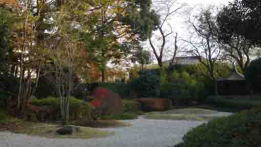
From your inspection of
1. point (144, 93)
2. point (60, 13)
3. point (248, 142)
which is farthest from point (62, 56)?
point (144, 93)

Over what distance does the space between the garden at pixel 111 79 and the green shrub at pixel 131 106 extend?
59 millimetres

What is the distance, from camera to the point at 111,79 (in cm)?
3344

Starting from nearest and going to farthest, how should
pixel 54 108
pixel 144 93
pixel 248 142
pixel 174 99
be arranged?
pixel 248 142, pixel 54 108, pixel 144 93, pixel 174 99

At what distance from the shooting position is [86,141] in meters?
10.9

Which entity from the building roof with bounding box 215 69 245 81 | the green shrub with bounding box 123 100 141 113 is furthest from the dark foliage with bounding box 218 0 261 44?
the building roof with bounding box 215 69 245 81

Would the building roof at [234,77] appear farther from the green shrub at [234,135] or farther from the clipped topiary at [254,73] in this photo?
the green shrub at [234,135]

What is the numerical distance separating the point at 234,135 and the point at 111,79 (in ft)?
90.3

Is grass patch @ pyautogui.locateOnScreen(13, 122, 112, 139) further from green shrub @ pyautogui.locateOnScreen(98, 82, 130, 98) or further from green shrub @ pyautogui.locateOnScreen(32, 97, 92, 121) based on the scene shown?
green shrub @ pyautogui.locateOnScreen(98, 82, 130, 98)

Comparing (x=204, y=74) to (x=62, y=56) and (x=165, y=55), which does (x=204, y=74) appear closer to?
(x=165, y=55)

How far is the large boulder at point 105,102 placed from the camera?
1944 cm

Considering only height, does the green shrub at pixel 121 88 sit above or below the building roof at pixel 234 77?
below

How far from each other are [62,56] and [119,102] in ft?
23.4

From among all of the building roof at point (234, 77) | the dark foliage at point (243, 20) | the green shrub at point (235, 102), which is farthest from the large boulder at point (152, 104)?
the dark foliage at point (243, 20)

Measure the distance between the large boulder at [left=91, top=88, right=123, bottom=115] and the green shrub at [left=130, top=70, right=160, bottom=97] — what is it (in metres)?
7.56
